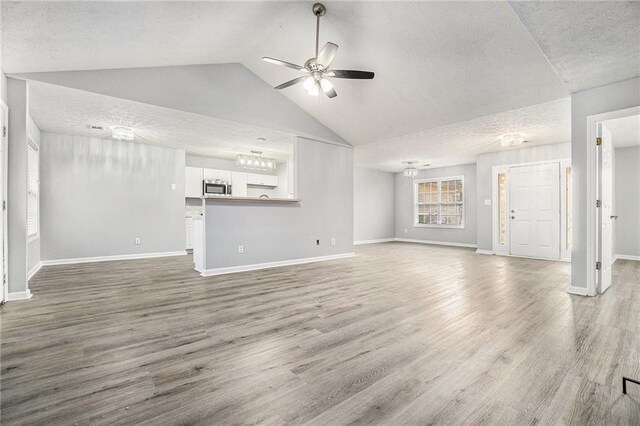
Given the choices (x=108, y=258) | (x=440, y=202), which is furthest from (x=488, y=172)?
(x=108, y=258)

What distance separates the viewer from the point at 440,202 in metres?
9.08

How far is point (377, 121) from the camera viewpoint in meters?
5.21

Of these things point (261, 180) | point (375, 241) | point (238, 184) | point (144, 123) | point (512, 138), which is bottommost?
point (375, 241)

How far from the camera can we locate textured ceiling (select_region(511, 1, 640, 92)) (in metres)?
2.00

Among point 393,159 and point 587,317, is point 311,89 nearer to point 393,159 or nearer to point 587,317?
point 587,317

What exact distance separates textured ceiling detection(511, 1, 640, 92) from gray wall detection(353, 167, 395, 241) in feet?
21.3

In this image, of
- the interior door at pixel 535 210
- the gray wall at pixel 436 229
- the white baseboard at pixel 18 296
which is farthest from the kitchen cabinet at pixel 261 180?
the interior door at pixel 535 210

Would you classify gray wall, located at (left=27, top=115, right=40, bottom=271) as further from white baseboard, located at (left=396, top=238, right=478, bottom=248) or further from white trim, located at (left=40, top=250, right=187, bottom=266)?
white baseboard, located at (left=396, top=238, right=478, bottom=248)

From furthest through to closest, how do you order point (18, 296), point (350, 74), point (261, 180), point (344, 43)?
point (261, 180) < point (344, 43) < point (18, 296) < point (350, 74)

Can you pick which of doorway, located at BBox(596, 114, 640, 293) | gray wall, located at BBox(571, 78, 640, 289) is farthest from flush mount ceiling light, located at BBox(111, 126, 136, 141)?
doorway, located at BBox(596, 114, 640, 293)

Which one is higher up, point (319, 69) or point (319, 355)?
point (319, 69)

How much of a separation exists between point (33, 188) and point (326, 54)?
17.5ft

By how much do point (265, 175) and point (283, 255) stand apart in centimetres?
362

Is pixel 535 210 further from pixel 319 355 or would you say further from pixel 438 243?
pixel 319 355
